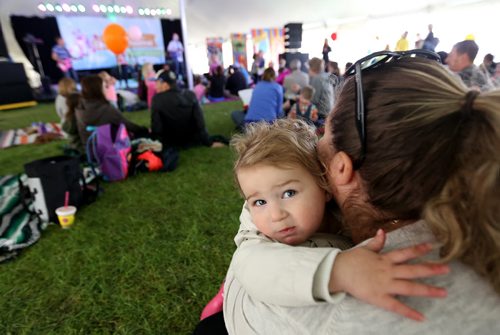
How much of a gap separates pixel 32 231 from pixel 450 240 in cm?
285

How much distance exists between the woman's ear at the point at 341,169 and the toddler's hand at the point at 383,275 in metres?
0.15

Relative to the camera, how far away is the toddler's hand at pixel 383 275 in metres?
0.45

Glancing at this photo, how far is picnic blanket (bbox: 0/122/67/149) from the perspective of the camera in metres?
5.16

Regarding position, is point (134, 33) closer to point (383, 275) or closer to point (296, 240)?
point (296, 240)

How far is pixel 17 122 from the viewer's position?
23.1 ft

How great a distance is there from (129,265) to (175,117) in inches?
109

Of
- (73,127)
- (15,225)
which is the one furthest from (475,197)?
(73,127)

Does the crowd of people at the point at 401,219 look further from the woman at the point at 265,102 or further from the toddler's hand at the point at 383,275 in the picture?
the woman at the point at 265,102

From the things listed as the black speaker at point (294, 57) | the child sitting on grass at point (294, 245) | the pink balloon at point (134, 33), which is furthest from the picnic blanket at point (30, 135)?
the black speaker at point (294, 57)

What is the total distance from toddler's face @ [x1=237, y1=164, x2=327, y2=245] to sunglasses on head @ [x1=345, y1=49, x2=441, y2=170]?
8.7 inches

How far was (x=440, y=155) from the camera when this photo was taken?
1.59 ft

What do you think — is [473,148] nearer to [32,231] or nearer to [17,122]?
[32,231]

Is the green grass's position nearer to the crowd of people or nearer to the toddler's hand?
the crowd of people

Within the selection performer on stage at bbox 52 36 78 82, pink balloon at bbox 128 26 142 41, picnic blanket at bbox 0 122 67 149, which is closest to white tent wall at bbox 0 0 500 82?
pink balloon at bbox 128 26 142 41
